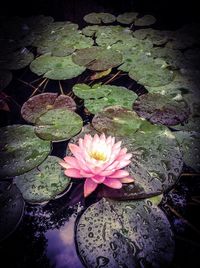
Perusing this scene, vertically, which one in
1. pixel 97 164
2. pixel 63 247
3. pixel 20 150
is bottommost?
pixel 63 247

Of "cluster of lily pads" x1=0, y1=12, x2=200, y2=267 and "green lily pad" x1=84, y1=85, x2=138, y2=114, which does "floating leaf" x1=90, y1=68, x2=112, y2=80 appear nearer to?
"cluster of lily pads" x1=0, y1=12, x2=200, y2=267

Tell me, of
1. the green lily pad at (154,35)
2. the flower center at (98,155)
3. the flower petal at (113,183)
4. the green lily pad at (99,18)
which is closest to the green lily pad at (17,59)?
the green lily pad at (99,18)

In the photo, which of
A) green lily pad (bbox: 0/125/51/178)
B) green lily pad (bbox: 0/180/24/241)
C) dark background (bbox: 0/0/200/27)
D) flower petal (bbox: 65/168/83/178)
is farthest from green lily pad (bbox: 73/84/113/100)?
dark background (bbox: 0/0/200/27)

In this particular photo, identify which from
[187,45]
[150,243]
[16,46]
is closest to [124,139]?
[150,243]

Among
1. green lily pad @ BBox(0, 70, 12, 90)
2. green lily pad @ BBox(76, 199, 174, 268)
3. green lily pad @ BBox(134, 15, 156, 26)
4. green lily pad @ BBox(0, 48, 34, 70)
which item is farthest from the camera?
green lily pad @ BBox(134, 15, 156, 26)

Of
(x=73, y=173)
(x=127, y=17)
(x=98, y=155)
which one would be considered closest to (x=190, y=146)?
(x=98, y=155)

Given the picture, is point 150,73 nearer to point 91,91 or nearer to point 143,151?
point 91,91
